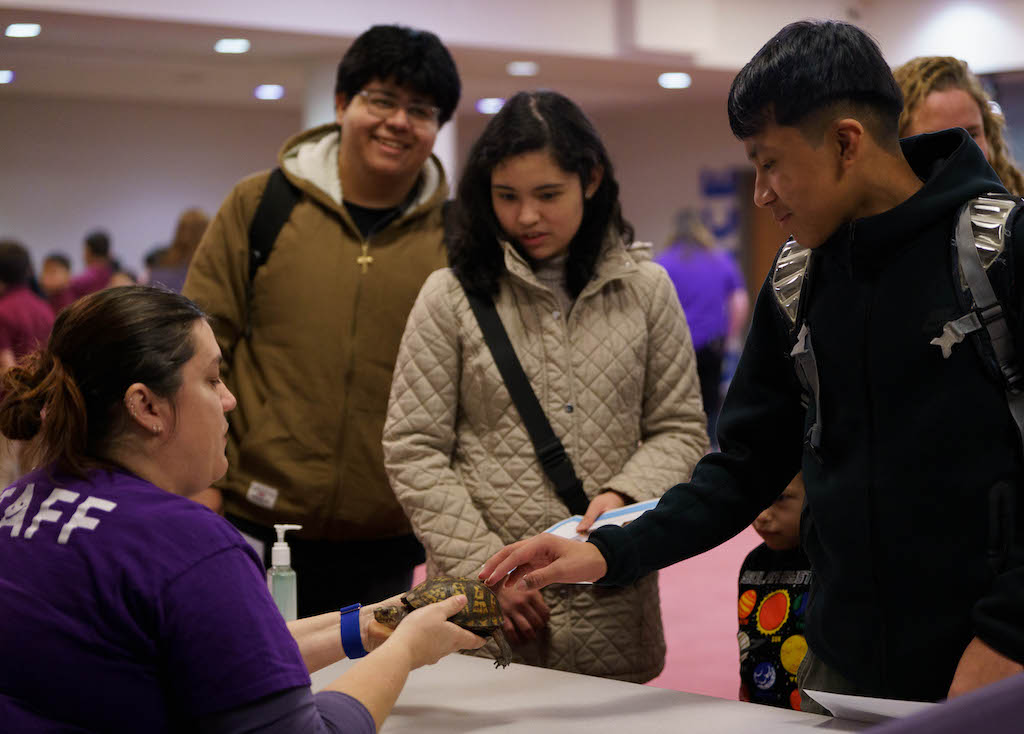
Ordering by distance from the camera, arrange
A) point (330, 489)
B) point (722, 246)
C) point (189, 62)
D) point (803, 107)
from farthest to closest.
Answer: point (722, 246), point (189, 62), point (330, 489), point (803, 107)

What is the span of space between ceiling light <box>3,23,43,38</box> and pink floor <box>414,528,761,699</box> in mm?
4711

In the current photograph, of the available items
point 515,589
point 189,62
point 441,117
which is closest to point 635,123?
point 189,62

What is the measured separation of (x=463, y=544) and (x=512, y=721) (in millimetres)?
476

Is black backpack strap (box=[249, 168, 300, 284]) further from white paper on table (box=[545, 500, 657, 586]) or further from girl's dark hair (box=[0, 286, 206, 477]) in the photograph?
girl's dark hair (box=[0, 286, 206, 477])

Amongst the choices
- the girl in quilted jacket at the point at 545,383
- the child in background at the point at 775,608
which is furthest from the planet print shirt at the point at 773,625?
the girl in quilted jacket at the point at 545,383

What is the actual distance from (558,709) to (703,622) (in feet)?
11.9

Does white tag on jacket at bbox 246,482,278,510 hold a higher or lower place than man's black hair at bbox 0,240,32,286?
lower

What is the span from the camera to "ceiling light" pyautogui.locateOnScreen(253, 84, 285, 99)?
11.3 meters

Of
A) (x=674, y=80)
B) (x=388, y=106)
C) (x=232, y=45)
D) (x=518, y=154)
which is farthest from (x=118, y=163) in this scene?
(x=518, y=154)

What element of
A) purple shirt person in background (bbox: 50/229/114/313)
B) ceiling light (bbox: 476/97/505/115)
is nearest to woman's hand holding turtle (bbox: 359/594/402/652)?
purple shirt person in background (bbox: 50/229/114/313)

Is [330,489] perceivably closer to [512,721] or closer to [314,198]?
[314,198]

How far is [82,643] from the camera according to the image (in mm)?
1229

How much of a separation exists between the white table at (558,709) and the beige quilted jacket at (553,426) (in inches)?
9.7

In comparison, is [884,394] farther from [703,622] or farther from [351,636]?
[703,622]
